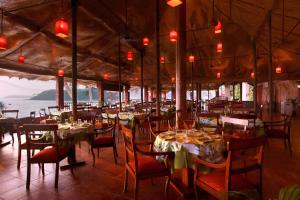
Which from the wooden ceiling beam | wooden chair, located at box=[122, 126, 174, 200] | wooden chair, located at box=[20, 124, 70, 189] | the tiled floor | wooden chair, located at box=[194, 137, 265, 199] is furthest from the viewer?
the wooden ceiling beam

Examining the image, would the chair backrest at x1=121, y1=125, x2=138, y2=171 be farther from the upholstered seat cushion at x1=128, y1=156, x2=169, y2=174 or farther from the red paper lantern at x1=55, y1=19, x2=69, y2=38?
the red paper lantern at x1=55, y1=19, x2=69, y2=38

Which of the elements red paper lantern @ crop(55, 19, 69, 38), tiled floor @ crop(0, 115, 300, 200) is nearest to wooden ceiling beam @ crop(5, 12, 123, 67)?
red paper lantern @ crop(55, 19, 69, 38)

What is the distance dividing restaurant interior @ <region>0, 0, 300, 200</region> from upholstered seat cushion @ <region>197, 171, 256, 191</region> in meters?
0.01

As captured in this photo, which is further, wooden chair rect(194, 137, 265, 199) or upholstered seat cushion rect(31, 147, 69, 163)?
upholstered seat cushion rect(31, 147, 69, 163)

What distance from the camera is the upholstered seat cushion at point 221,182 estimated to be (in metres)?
2.22

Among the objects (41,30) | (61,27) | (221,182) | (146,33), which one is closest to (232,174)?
(221,182)

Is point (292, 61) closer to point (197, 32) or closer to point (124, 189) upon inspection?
point (197, 32)

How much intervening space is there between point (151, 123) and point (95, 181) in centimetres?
202

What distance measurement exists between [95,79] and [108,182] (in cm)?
1141

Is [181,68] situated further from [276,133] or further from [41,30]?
[41,30]

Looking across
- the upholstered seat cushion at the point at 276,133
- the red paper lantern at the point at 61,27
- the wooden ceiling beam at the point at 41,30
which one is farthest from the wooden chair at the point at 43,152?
the upholstered seat cushion at the point at 276,133

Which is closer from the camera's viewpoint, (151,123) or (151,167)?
(151,167)

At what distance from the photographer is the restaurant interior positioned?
111 inches

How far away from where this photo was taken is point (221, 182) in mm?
2289
